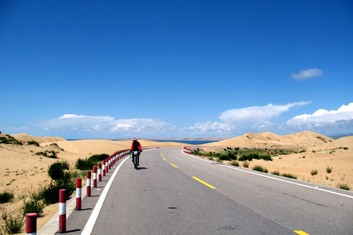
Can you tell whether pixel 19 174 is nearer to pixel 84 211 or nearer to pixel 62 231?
pixel 84 211

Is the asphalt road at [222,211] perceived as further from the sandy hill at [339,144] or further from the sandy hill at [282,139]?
the sandy hill at [282,139]

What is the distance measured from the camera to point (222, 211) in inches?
325

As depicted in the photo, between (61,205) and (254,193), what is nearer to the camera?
(61,205)

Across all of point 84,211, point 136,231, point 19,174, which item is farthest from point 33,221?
point 19,174

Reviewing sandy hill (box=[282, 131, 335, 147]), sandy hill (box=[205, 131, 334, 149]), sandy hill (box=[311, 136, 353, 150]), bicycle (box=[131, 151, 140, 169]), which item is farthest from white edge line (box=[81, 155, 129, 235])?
sandy hill (box=[282, 131, 335, 147])

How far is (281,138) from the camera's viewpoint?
14212 cm

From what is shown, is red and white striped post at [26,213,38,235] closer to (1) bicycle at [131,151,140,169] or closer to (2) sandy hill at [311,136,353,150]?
(1) bicycle at [131,151,140,169]

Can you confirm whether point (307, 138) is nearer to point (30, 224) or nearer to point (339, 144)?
point (339, 144)

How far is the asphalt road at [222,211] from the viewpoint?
6.66 m

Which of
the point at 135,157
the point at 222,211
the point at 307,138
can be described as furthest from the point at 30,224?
the point at 307,138

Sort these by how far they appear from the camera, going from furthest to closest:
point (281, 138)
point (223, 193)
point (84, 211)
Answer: point (281, 138) → point (223, 193) → point (84, 211)

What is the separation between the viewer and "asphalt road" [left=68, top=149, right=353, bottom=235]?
666 centimetres

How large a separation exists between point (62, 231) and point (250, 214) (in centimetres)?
419

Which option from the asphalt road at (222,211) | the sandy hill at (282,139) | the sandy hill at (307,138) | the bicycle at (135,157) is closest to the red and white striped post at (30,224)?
the asphalt road at (222,211)
